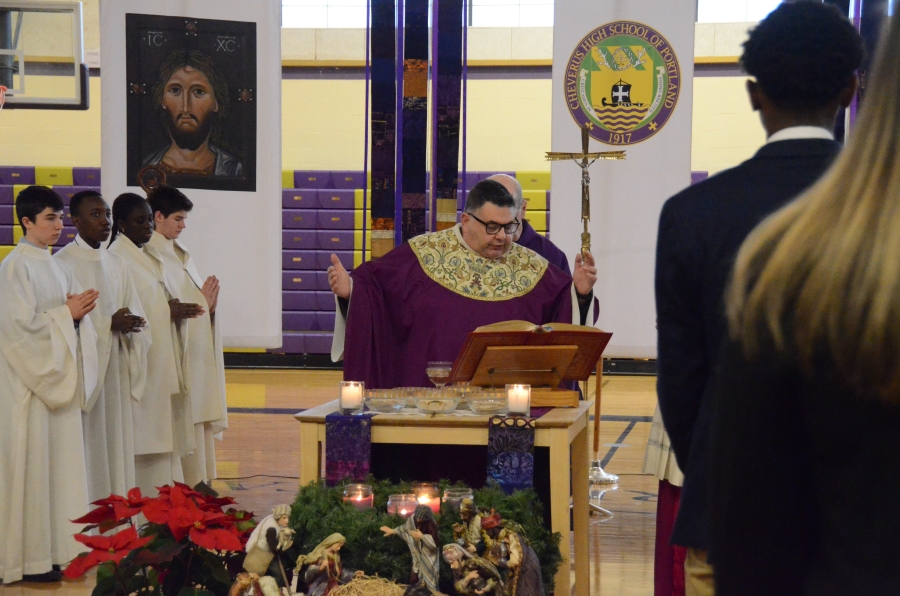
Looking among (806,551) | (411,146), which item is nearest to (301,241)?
(411,146)

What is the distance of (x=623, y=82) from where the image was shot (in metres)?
5.63

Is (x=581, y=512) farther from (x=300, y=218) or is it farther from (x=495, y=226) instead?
(x=300, y=218)

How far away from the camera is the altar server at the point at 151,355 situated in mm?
5152

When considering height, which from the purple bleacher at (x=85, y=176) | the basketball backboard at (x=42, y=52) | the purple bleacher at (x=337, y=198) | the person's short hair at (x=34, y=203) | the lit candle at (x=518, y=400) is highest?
the basketball backboard at (x=42, y=52)

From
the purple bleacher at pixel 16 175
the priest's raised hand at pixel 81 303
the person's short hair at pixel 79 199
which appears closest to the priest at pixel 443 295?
→ the priest's raised hand at pixel 81 303

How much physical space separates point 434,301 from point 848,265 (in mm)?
3364

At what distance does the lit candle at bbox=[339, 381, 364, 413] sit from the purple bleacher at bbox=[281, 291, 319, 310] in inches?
368

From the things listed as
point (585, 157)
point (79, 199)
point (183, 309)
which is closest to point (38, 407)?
point (79, 199)

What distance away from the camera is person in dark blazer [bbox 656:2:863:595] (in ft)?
4.99

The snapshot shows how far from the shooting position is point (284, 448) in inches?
294

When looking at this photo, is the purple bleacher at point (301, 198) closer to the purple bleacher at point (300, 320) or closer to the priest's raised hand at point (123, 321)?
the purple bleacher at point (300, 320)

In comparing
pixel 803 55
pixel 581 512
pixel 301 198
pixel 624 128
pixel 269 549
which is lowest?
pixel 581 512

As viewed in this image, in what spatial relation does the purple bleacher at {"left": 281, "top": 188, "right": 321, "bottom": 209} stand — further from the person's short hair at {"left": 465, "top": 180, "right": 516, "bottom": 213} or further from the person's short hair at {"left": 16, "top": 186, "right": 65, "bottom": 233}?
the person's short hair at {"left": 465, "top": 180, "right": 516, "bottom": 213}

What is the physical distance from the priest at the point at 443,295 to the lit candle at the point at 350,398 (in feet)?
1.93
